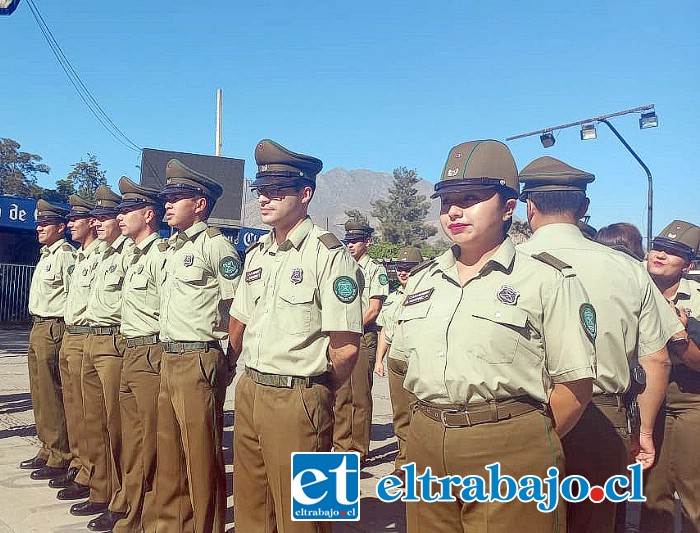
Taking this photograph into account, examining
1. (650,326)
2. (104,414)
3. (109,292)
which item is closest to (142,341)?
(109,292)

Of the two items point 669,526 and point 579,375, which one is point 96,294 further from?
point 669,526

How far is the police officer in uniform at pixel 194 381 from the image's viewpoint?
3.95m

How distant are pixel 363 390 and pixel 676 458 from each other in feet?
11.0

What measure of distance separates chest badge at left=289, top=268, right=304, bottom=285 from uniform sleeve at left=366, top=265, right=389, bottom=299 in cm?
414

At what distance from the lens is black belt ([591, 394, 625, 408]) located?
3.29 m

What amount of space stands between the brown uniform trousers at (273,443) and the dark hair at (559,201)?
1521 millimetres

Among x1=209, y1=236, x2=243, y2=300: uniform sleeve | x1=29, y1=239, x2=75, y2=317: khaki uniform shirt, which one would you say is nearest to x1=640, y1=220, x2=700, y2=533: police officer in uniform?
x1=209, y1=236, x2=243, y2=300: uniform sleeve

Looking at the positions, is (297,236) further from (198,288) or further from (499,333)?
(499,333)

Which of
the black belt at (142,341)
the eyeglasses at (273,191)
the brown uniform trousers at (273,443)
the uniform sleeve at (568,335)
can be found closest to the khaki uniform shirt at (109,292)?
the black belt at (142,341)

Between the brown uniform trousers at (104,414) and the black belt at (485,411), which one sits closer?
the black belt at (485,411)

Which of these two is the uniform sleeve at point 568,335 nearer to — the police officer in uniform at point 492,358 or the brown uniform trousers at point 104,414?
the police officer in uniform at point 492,358

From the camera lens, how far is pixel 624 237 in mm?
4258

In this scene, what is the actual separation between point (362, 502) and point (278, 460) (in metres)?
2.30

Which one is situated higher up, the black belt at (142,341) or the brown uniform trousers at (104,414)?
the black belt at (142,341)
